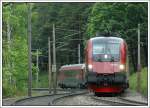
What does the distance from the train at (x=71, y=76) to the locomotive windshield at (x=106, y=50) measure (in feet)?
46.5

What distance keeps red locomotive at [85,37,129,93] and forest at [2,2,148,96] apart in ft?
2.49

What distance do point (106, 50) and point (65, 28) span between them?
4093mm

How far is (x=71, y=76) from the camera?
131 ft

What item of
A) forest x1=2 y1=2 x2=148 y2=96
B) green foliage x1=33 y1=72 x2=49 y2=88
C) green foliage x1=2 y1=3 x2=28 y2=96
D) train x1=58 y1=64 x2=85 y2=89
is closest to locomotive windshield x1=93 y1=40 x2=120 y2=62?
forest x1=2 y1=2 x2=148 y2=96

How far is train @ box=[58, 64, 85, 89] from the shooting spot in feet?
126

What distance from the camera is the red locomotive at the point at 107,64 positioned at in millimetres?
22672

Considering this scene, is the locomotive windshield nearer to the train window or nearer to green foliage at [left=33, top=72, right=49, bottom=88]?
the train window

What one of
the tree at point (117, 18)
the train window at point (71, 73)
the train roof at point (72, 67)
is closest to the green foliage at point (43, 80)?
the train roof at point (72, 67)

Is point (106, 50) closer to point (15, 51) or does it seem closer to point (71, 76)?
point (15, 51)

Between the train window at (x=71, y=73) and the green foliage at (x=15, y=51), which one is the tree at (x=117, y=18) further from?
the train window at (x=71, y=73)

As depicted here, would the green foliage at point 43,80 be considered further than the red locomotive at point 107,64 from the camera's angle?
Yes

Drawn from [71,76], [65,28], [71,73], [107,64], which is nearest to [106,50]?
[107,64]

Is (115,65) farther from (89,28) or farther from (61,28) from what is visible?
(61,28)

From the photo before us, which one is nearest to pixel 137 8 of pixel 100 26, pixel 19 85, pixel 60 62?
pixel 100 26
